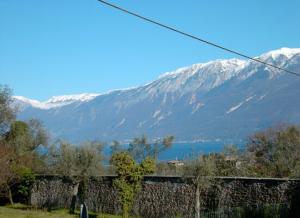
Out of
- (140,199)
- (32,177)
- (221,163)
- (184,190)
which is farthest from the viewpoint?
(32,177)

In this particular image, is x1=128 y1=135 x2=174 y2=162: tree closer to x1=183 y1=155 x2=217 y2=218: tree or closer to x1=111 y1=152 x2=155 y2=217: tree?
x1=111 y1=152 x2=155 y2=217: tree

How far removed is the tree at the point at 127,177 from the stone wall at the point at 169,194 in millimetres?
564

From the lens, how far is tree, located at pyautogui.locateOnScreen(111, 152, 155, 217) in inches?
1323

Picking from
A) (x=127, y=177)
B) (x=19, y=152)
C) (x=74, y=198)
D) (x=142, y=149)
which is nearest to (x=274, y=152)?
(x=127, y=177)

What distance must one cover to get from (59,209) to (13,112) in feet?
43.6

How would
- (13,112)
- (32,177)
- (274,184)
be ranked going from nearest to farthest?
(274,184), (32,177), (13,112)

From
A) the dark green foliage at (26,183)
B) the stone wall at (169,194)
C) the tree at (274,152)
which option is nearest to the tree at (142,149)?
the dark green foliage at (26,183)

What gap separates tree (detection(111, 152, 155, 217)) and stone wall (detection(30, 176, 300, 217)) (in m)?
0.56

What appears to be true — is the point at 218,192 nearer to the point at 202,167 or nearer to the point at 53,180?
the point at 202,167

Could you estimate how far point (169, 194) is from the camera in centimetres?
3381

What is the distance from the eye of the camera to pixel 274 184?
1095 inches

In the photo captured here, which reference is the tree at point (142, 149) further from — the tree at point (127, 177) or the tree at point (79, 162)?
the tree at point (127, 177)

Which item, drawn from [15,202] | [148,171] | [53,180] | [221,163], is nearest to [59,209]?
[53,180]

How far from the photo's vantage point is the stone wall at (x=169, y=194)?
28.0m
